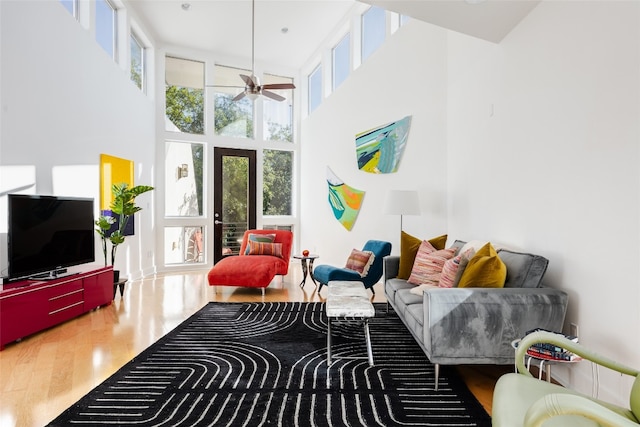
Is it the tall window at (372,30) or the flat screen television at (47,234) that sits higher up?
the tall window at (372,30)

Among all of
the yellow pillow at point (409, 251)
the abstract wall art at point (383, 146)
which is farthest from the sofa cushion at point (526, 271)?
the abstract wall art at point (383, 146)

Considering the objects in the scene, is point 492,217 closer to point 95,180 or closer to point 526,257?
point 526,257

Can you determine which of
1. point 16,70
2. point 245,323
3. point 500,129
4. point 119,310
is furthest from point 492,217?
point 16,70

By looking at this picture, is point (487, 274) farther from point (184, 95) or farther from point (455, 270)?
point (184, 95)

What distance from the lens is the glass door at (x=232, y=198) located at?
24.3 ft

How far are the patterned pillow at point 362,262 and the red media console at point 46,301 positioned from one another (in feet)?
9.44

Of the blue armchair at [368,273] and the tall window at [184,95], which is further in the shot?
the tall window at [184,95]

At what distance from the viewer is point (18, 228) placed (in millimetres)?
3158

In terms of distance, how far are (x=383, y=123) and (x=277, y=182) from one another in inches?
139

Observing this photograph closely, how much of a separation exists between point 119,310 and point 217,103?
472cm

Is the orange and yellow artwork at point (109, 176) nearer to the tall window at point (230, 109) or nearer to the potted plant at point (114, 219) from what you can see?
the potted plant at point (114, 219)

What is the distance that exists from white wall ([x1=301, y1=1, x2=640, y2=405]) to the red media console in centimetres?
360

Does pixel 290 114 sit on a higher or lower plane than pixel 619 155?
higher

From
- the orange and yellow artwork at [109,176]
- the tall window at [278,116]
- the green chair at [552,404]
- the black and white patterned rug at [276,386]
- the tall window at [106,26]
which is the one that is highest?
the tall window at [106,26]
